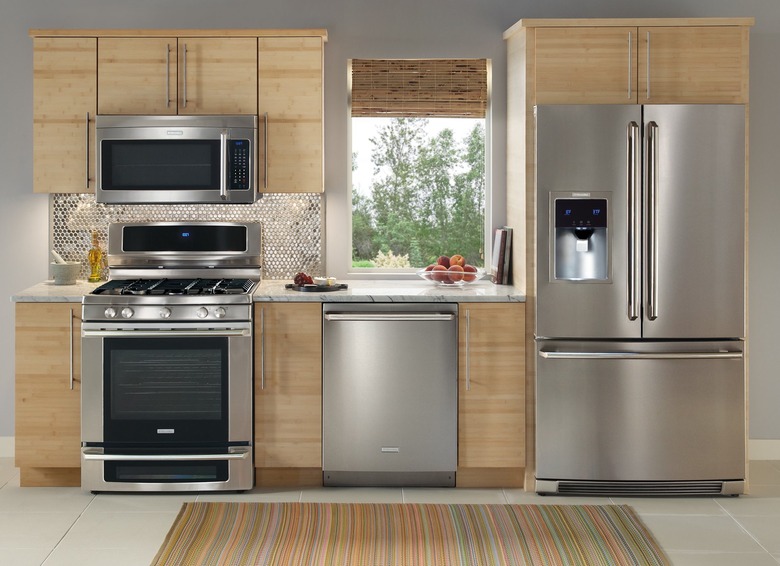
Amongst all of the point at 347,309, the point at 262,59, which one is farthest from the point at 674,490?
the point at 262,59

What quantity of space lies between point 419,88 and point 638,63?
121 centimetres

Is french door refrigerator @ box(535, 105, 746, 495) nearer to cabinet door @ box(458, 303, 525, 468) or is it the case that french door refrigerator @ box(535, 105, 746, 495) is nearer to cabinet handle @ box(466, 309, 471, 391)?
cabinet door @ box(458, 303, 525, 468)

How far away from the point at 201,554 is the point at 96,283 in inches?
69.6

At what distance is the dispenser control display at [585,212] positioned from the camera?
4.20 m

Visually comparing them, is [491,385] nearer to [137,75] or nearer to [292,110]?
[292,110]

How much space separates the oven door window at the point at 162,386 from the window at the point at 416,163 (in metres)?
1.13

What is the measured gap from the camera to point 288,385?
4355 mm

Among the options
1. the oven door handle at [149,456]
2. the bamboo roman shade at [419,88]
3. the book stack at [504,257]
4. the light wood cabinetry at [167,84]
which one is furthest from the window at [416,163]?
the oven door handle at [149,456]

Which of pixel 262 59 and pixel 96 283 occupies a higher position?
pixel 262 59

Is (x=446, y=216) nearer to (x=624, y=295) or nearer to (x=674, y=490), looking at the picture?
(x=624, y=295)

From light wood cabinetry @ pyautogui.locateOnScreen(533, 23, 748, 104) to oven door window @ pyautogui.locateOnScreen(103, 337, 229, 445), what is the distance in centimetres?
192

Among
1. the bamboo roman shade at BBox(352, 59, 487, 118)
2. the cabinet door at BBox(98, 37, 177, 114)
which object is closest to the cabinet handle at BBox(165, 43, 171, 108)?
the cabinet door at BBox(98, 37, 177, 114)

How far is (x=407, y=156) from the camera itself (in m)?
5.06

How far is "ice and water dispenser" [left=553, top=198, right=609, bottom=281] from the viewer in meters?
4.20
